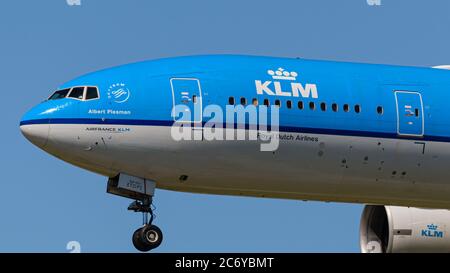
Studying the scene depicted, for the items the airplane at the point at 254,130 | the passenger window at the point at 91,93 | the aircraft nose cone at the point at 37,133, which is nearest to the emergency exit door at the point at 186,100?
the airplane at the point at 254,130

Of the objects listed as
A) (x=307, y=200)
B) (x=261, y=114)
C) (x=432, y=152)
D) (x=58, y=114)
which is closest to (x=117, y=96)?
(x=58, y=114)

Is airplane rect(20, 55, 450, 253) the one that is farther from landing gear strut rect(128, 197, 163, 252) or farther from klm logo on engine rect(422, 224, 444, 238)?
klm logo on engine rect(422, 224, 444, 238)

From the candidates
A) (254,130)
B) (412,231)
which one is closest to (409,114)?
(254,130)

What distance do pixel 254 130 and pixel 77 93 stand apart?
505cm

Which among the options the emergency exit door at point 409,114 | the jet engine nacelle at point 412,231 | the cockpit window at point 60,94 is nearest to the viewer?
the cockpit window at point 60,94

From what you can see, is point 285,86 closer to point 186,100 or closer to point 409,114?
point 186,100

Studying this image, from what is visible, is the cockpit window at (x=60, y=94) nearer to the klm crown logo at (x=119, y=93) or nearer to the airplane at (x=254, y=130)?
the airplane at (x=254, y=130)

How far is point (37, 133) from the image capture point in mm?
37750

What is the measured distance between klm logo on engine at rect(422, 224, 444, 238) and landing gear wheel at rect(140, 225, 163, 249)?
11.3 m

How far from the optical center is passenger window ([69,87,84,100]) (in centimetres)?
3841

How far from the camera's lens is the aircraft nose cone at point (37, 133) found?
124 feet
